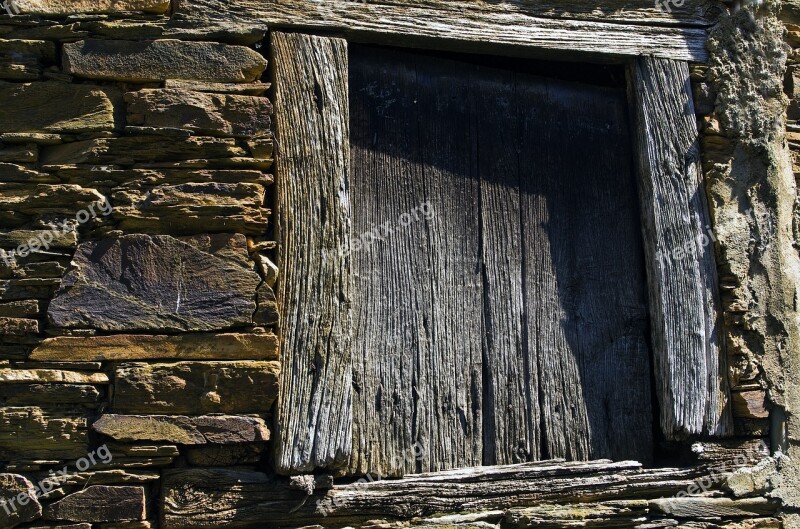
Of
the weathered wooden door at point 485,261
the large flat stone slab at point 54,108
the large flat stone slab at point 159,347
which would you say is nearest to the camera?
the large flat stone slab at point 159,347

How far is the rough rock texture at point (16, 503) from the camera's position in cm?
263

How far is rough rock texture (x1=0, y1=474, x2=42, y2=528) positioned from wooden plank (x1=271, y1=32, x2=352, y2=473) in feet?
2.43

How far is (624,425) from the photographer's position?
3281 mm

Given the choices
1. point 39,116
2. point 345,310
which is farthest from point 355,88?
point 39,116

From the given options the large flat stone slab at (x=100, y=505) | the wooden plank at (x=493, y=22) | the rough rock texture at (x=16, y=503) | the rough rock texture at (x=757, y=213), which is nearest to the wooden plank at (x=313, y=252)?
the wooden plank at (x=493, y=22)

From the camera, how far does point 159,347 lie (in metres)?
2.79

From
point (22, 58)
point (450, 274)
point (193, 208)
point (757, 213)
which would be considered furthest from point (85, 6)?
point (757, 213)

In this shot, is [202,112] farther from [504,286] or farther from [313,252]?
[504,286]

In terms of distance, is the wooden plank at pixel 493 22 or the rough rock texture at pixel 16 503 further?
the wooden plank at pixel 493 22

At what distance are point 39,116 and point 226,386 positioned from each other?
107 centimetres

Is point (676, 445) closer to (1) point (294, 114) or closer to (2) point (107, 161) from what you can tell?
(1) point (294, 114)

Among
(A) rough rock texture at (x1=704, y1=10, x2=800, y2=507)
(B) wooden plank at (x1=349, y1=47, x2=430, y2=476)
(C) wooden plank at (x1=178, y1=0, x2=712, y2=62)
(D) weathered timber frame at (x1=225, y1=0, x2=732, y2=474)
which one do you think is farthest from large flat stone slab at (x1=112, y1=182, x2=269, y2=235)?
(A) rough rock texture at (x1=704, y1=10, x2=800, y2=507)

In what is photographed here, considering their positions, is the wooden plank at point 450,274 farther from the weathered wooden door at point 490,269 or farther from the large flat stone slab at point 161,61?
the large flat stone slab at point 161,61

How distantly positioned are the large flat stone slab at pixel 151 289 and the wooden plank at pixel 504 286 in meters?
0.91
